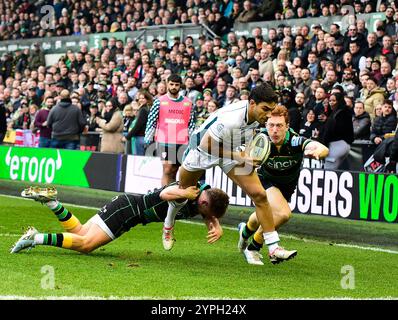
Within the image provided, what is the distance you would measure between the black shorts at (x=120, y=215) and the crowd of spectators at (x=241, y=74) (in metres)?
7.56

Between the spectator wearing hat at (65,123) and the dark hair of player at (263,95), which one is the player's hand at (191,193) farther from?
the spectator wearing hat at (65,123)

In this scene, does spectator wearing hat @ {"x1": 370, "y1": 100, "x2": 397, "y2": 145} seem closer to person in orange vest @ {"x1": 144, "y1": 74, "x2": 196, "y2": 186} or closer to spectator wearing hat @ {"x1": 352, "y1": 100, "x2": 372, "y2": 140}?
spectator wearing hat @ {"x1": 352, "y1": 100, "x2": 372, "y2": 140}

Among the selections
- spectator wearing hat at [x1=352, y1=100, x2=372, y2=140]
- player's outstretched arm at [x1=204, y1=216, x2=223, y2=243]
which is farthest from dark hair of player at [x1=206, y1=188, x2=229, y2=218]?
spectator wearing hat at [x1=352, y1=100, x2=372, y2=140]

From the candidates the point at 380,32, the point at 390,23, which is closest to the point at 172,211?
the point at 380,32

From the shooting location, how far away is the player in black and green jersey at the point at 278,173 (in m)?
11.1

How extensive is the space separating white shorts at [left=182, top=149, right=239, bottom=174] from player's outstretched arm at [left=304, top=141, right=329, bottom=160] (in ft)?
2.86

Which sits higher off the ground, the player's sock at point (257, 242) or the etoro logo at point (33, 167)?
the player's sock at point (257, 242)

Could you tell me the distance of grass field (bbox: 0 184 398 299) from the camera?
872 cm

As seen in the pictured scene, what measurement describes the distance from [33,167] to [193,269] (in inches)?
473

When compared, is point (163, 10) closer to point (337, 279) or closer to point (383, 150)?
point (383, 150)

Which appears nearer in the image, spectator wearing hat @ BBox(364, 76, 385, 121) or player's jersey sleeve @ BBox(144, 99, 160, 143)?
player's jersey sleeve @ BBox(144, 99, 160, 143)

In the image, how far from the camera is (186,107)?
56.3 feet

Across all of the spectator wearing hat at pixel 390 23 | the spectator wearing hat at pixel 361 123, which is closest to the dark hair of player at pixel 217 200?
the spectator wearing hat at pixel 361 123
